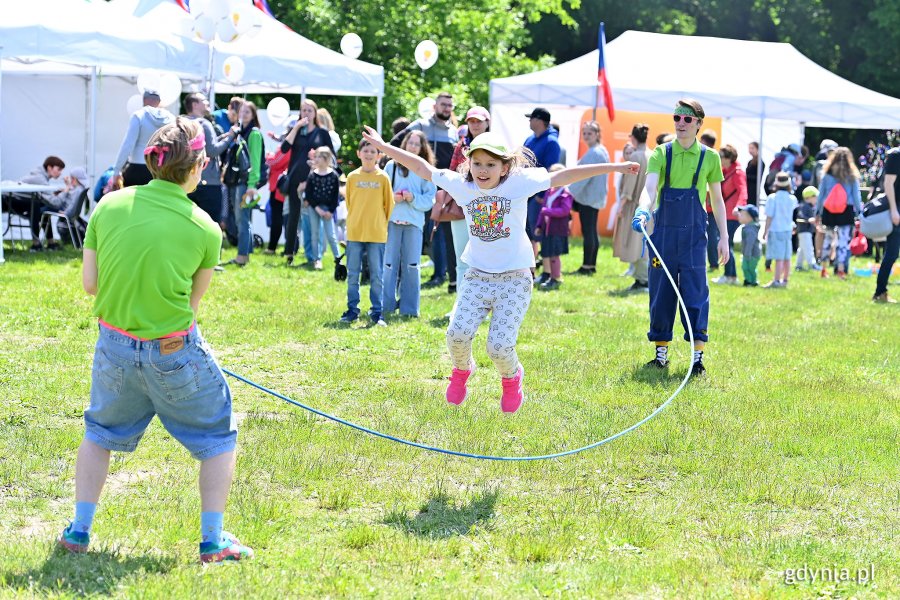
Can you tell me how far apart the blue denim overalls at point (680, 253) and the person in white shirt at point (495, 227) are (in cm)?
229

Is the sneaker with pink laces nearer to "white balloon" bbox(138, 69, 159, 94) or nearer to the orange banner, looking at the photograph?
"white balloon" bbox(138, 69, 159, 94)

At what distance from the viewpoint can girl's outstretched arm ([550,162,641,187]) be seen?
547 cm

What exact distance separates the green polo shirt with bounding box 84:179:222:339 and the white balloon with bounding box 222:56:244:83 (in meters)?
12.0

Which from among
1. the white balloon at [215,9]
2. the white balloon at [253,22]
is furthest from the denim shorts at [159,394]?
the white balloon at [253,22]

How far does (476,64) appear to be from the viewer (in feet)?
89.8

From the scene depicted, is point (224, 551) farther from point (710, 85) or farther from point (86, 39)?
point (710, 85)

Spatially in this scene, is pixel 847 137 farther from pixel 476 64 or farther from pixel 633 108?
pixel 633 108

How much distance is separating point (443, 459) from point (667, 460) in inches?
46.5

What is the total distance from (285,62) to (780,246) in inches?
294

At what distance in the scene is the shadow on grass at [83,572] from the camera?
3883mm

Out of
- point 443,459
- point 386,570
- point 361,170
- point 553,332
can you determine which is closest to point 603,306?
point 553,332

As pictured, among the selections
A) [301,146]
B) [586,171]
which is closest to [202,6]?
[301,146]

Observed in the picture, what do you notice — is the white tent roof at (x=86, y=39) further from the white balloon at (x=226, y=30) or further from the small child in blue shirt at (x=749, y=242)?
the small child in blue shirt at (x=749, y=242)

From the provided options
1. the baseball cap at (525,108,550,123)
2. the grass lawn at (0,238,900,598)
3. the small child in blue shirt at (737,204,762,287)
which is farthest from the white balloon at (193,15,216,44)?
the small child in blue shirt at (737,204,762,287)
